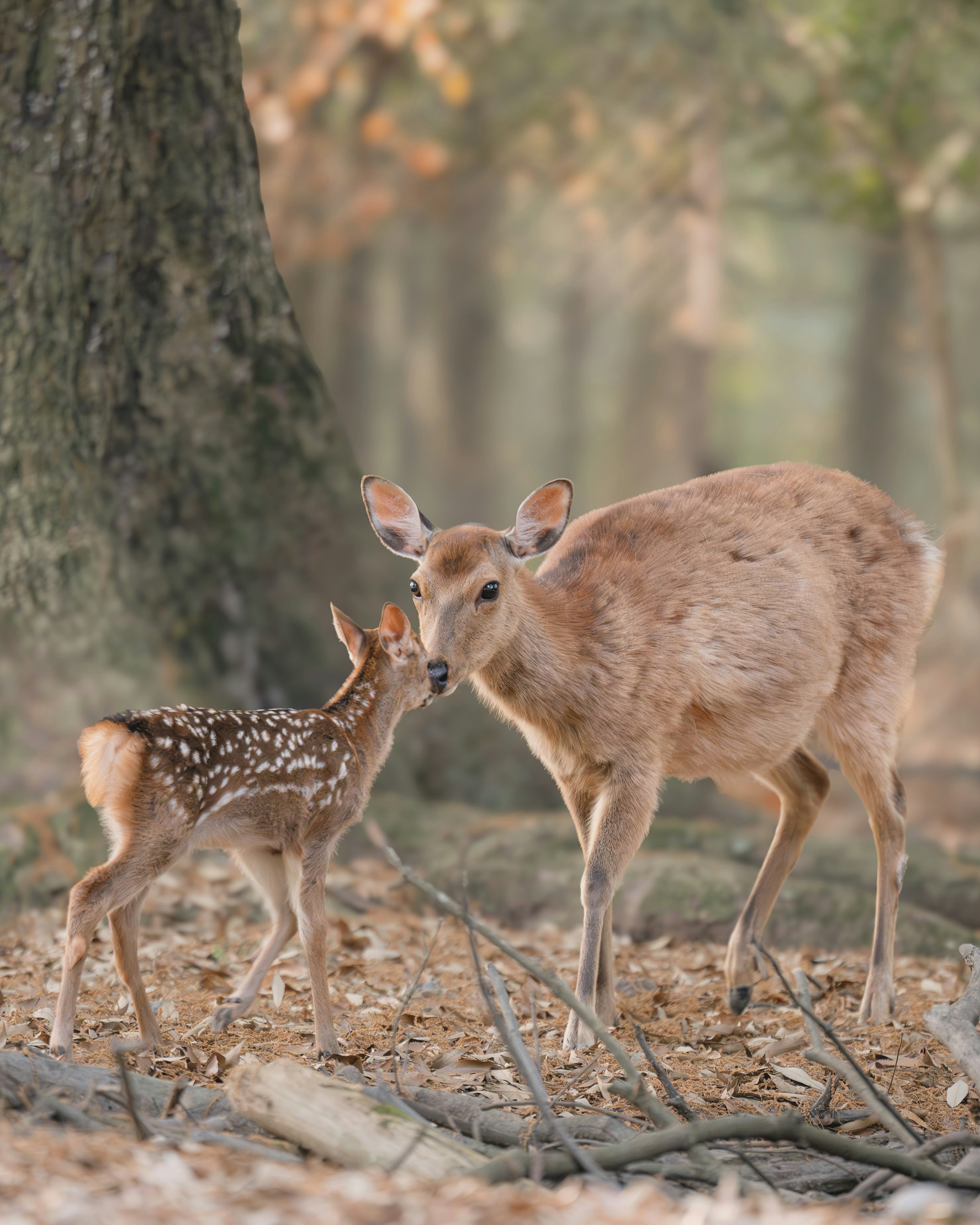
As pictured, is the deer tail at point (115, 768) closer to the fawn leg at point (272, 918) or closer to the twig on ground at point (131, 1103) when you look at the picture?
the fawn leg at point (272, 918)

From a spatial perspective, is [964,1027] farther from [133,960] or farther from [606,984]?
[133,960]

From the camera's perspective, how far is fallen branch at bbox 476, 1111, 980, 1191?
3039 millimetres

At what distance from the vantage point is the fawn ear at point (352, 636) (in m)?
5.12

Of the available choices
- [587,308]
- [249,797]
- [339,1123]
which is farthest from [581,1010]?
[587,308]

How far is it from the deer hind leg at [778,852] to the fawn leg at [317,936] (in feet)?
6.41

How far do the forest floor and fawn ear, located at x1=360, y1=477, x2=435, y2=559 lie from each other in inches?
65.8

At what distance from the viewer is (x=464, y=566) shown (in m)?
5.18

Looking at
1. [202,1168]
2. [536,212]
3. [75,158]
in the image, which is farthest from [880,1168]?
[536,212]

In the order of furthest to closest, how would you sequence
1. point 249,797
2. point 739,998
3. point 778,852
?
1. point 778,852
2. point 739,998
3. point 249,797

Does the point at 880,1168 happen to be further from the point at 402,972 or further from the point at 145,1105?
the point at 402,972

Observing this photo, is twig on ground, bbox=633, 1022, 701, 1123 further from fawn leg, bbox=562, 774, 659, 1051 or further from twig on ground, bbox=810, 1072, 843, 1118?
fawn leg, bbox=562, 774, 659, 1051

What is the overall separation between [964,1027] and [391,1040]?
1.95 metres

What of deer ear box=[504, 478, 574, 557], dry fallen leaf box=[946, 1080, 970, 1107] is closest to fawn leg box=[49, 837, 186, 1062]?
deer ear box=[504, 478, 574, 557]

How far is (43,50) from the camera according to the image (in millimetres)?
5961
